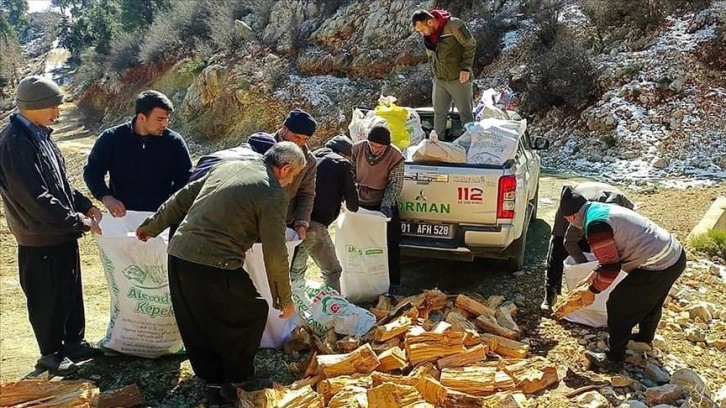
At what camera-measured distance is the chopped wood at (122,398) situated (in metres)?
3.50

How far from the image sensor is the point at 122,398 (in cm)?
357

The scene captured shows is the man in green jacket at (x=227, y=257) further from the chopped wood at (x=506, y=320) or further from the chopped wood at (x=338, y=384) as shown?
the chopped wood at (x=506, y=320)

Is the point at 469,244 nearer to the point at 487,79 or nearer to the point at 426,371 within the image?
the point at 426,371

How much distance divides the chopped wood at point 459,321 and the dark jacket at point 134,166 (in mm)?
2236

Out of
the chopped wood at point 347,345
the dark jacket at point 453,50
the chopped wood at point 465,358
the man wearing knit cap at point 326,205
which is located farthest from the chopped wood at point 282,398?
the dark jacket at point 453,50

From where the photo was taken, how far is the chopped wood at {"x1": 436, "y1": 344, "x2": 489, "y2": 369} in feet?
12.5

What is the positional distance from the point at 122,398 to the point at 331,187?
6.92 feet

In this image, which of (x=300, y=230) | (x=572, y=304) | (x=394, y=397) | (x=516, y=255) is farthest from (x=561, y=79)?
(x=394, y=397)

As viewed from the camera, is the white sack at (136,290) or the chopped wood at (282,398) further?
the white sack at (136,290)

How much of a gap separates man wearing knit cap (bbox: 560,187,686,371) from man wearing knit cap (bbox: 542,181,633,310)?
42 centimetres

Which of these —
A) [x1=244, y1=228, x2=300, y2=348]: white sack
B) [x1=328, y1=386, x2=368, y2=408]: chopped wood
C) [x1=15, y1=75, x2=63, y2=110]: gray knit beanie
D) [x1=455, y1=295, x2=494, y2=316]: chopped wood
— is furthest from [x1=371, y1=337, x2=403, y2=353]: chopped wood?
[x1=15, y1=75, x2=63, y2=110]: gray knit beanie

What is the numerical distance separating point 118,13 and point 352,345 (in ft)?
116

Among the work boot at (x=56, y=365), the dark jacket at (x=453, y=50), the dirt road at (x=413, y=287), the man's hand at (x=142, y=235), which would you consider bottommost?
the dirt road at (x=413, y=287)

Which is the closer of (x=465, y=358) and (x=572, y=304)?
(x=465, y=358)
